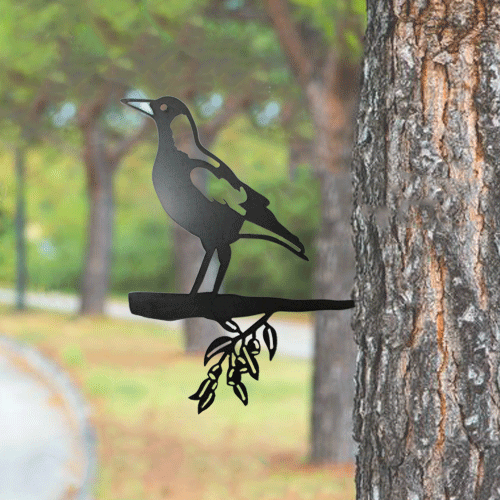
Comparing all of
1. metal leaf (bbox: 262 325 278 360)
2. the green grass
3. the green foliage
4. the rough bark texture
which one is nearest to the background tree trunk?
the green grass

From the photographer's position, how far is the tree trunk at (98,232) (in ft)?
41.5

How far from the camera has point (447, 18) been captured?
151 centimetres

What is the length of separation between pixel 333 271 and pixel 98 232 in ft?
27.5

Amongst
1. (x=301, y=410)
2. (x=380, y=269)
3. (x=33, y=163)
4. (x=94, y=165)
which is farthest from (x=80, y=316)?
(x=380, y=269)

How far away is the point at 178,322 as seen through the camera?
15.7 m

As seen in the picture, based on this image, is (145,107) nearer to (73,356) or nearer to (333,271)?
(333,271)

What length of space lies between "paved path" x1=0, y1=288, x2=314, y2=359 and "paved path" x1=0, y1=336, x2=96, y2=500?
3.18 metres

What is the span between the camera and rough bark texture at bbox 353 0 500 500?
1.49 m

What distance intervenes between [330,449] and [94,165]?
27.7ft

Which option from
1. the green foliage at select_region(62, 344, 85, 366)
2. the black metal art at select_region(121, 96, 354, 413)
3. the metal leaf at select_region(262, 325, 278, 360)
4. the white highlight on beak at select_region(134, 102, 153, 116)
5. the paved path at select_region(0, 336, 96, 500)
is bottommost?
the paved path at select_region(0, 336, 96, 500)

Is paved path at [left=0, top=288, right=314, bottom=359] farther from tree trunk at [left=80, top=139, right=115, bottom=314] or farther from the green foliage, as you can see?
the green foliage

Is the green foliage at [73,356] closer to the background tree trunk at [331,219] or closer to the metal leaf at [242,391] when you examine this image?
the background tree trunk at [331,219]

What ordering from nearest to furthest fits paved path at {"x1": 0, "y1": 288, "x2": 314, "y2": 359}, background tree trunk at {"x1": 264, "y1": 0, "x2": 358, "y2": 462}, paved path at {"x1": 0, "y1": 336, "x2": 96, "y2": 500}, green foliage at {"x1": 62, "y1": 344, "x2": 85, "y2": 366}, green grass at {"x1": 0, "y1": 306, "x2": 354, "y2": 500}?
background tree trunk at {"x1": 264, "y1": 0, "x2": 358, "y2": 462}
green grass at {"x1": 0, "y1": 306, "x2": 354, "y2": 500}
paved path at {"x1": 0, "y1": 336, "x2": 96, "y2": 500}
green foliage at {"x1": 62, "y1": 344, "x2": 85, "y2": 366}
paved path at {"x1": 0, "y1": 288, "x2": 314, "y2": 359}

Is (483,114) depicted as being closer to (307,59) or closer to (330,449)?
(307,59)
